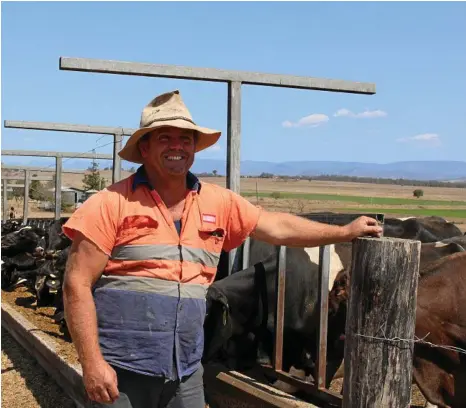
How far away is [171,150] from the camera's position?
10.1 ft

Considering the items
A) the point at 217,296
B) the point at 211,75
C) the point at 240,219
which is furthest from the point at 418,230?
the point at 240,219

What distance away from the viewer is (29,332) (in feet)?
27.6

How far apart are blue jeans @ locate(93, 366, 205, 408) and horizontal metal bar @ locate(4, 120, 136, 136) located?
25.1 ft

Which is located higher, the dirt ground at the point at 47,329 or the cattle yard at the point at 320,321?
the cattle yard at the point at 320,321

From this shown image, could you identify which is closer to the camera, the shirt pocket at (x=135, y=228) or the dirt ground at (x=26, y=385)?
the shirt pocket at (x=135, y=228)

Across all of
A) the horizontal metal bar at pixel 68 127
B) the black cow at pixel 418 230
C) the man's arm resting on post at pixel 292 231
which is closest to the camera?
the man's arm resting on post at pixel 292 231

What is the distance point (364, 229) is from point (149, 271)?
0.95m

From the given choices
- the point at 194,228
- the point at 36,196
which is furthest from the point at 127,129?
the point at 36,196

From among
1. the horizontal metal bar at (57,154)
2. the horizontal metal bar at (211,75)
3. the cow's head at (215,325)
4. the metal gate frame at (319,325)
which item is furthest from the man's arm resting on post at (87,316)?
the horizontal metal bar at (57,154)

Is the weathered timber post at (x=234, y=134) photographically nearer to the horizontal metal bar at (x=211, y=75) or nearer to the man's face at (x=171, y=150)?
the horizontal metal bar at (x=211, y=75)

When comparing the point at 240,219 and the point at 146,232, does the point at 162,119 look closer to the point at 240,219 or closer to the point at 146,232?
the point at 146,232

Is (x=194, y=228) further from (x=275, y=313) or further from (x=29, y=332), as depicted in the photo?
(x=29, y=332)

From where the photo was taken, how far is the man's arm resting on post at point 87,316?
9.35ft

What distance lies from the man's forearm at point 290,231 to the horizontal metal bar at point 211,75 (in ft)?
9.33
